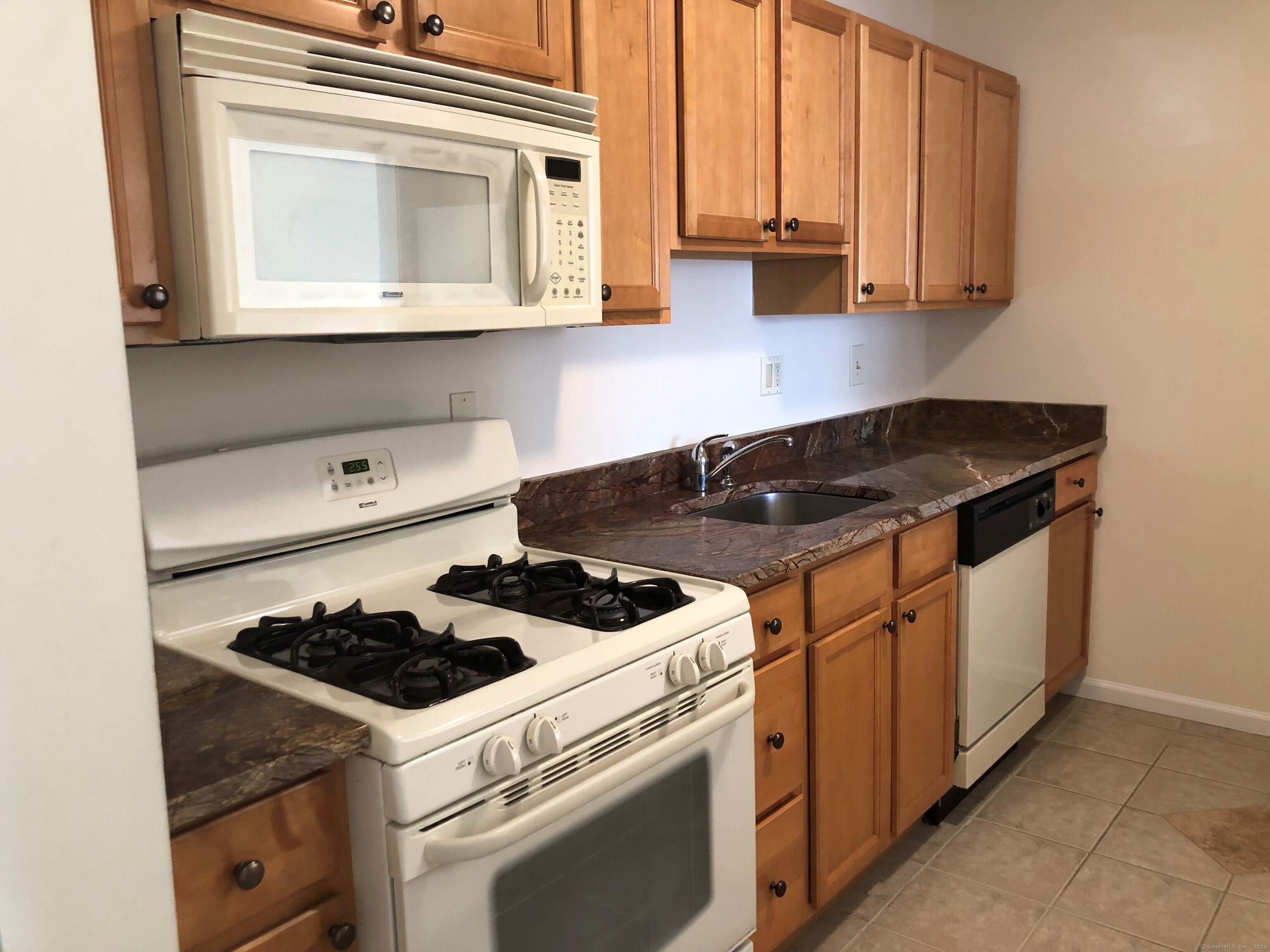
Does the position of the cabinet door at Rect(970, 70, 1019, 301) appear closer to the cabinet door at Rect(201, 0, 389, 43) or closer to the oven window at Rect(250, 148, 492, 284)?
the oven window at Rect(250, 148, 492, 284)

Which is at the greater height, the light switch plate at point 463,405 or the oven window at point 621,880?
the light switch plate at point 463,405

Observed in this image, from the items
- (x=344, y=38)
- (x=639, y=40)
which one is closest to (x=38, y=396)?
(x=344, y=38)

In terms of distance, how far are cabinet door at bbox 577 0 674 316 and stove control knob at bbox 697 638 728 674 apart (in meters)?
0.71

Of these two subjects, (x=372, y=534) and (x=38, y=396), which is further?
(x=372, y=534)

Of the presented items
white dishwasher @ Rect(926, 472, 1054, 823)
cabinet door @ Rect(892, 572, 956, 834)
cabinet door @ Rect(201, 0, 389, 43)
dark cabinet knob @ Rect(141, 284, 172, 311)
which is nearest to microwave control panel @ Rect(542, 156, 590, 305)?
cabinet door @ Rect(201, 0, 389, 43)

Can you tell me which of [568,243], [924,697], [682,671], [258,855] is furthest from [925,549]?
[258,855]

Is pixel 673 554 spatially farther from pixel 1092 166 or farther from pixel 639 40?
pixel 1092 166

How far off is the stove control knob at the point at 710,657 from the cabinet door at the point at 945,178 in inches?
69.5

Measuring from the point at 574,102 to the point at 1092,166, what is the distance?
229cm

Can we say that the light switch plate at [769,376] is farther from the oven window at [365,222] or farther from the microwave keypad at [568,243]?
the oven window at [365,222]

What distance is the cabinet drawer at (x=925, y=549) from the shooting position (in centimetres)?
225

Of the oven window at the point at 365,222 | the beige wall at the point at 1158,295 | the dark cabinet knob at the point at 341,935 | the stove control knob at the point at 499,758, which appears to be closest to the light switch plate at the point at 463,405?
the oven window at the point at 365,222

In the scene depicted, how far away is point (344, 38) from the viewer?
1403mm

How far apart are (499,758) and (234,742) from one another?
298 mm
